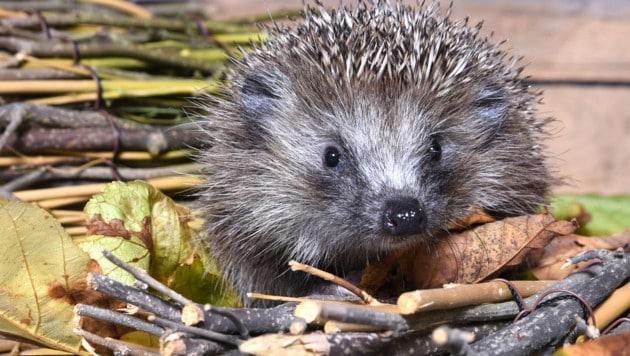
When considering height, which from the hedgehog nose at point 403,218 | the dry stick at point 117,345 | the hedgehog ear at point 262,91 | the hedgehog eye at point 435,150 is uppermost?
the hedgehog ear at point 262,91

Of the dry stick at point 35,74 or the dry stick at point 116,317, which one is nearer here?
the dry stick at point 116,317

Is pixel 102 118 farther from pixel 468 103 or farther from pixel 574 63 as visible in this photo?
pixel 574 63

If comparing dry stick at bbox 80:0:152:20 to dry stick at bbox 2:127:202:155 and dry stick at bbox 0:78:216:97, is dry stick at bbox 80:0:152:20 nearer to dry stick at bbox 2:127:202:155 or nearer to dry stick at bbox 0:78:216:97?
dry stick at bbox 0:78:216:97

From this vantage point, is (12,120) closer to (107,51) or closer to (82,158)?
(82,158)

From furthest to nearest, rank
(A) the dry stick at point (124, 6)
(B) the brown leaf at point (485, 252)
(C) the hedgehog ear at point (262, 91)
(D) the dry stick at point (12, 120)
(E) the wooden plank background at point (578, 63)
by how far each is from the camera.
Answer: (E) the wooden plank background at point (578, 63), (A) the dry stick at point (124, 6), (D) the dry stick at point (12, 120), (C) the hedgehog ear at point (262, 91), (B) the brown leaf at point (485, 252)

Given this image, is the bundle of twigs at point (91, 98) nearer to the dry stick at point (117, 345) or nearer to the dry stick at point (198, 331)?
the dry stick at point (117, 345)

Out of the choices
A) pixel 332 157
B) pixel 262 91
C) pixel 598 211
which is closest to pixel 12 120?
pixel 262 91

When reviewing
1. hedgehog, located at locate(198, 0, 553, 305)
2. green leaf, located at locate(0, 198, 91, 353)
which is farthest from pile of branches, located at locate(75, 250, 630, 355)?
hedgehog, located at locate(198, 0, 553, 305)

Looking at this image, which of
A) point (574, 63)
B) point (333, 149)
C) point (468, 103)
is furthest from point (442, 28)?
point (574, 63)

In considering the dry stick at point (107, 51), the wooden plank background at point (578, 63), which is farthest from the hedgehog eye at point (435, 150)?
the wooden plank background at point (578, 63)
